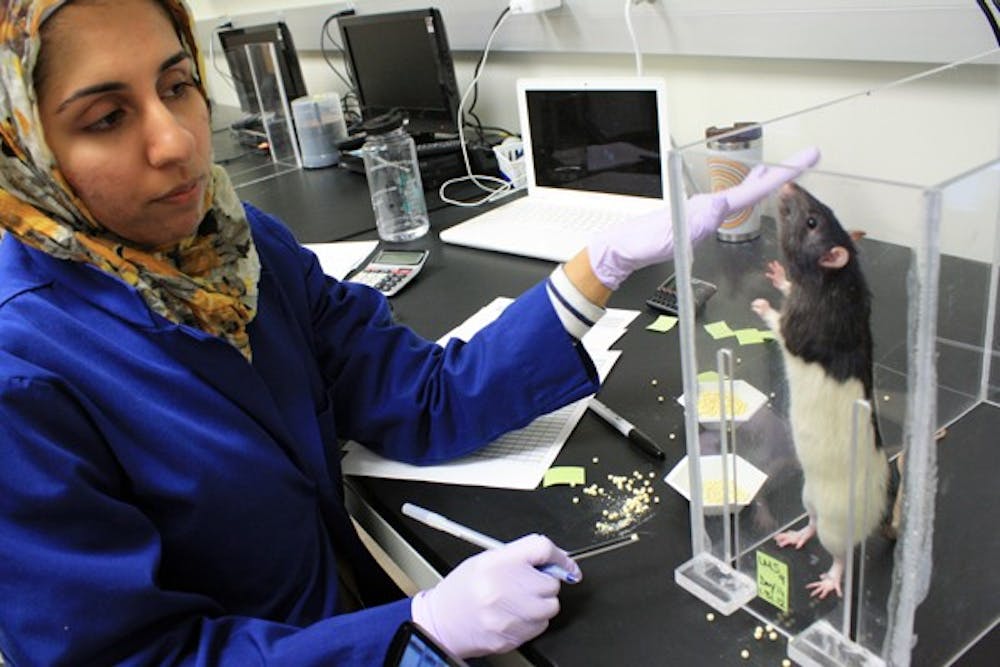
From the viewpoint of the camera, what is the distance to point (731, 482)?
0.68 metres

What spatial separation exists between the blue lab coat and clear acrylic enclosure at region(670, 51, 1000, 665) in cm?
27

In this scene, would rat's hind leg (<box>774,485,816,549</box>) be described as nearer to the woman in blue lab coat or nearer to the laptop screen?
the woman in blue lab coat

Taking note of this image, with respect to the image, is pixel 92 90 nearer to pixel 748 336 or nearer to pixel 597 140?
pixel 748 336

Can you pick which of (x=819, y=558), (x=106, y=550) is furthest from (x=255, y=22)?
(x=819, y=558)

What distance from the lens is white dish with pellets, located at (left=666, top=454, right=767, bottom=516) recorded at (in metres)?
0.66

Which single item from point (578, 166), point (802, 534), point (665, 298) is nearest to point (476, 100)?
point (578, 166)

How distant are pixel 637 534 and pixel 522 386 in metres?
0.23

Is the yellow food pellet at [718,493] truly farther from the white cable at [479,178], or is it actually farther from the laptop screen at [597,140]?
the white cable at [479,178]

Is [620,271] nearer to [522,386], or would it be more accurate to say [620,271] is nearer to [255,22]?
[522,386]

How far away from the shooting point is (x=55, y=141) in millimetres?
678

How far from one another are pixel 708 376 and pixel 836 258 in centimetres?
17

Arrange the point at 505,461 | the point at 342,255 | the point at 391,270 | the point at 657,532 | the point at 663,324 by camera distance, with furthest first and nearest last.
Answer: the point at 342,255
the point at 391,270
the point at 663,324
the point at 505,461
the point at 657,532

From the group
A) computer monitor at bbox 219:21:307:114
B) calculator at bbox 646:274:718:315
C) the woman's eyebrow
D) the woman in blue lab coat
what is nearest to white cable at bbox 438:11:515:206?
calculator at bbox 646:274:718:315

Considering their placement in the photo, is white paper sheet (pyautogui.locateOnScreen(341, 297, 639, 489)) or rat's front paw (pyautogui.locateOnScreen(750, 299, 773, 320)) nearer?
rat's front paw (pyautogui.locateOnScreen(750, 299, 773, 320))
